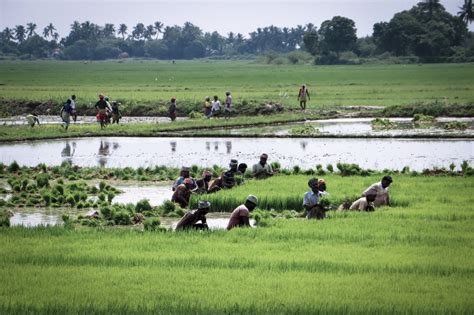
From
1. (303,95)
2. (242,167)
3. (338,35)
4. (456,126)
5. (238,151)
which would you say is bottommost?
(238,151)

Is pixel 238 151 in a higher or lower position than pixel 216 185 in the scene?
lower

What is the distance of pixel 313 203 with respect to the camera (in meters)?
18.7

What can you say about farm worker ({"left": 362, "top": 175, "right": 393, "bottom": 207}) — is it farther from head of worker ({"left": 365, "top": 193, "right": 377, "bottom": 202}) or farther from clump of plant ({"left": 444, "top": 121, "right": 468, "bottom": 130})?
clump of plant ({"left": 444, "top": 121, "right": 468, "bottom": 130})

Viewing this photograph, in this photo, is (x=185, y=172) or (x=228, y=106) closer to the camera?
(x=185, y=172)

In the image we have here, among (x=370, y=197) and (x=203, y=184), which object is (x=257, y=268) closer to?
(x=370, y=197)

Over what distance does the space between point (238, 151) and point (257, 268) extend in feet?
59.5

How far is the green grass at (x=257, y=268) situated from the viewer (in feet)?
39.9

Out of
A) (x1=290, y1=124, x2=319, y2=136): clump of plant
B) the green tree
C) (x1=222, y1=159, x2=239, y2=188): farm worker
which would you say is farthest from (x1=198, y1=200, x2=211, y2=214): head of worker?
the green tree

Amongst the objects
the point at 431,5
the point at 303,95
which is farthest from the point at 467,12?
the point at 303,95

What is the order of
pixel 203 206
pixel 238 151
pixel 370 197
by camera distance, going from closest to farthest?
pixel 203 206 → pixel 370 197 → pixel 238 151

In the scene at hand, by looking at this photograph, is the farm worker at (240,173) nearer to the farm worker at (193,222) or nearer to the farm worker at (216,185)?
the farm worker at (216,185)

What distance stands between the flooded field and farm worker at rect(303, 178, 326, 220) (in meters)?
8.83

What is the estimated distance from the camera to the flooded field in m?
29.2

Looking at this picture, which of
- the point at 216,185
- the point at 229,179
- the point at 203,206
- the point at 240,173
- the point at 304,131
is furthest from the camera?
the point at 304,131
